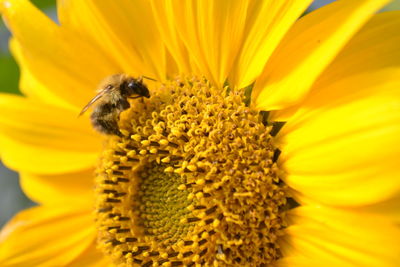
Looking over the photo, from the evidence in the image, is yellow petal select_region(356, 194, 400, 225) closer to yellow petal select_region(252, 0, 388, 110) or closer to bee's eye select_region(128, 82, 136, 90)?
yellow petal select_region(252, 0, 388, 110)

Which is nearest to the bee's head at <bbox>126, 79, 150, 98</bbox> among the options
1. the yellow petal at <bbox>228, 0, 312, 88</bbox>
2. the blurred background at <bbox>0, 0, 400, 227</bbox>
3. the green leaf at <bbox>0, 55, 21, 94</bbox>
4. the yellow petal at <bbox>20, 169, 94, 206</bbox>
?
the yellow petal at <bbox>228, 0, 312, 88</bbox>

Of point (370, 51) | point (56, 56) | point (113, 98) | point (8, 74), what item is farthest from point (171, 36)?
point (8, 74)

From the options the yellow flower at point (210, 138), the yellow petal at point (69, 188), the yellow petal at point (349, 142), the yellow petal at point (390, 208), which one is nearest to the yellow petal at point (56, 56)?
the yellow flower at point (210, 138)

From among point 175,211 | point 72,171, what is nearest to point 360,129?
point 175,211

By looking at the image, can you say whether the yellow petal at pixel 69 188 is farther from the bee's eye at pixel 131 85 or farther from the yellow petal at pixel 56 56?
the bee's eye at pixel 131 85

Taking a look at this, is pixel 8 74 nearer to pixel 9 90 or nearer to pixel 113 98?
pixel 9 90

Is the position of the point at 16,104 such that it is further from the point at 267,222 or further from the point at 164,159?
the point at 267,222
